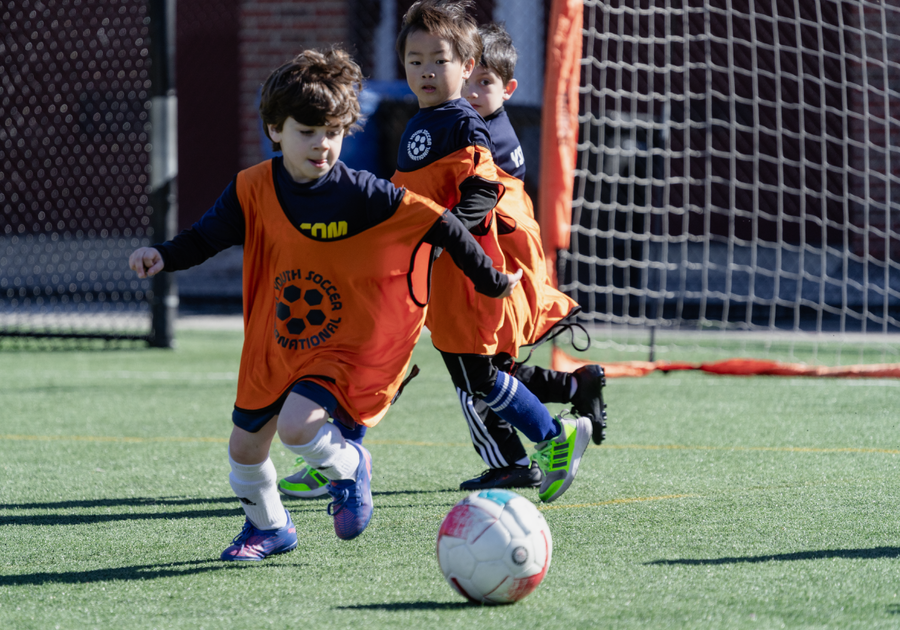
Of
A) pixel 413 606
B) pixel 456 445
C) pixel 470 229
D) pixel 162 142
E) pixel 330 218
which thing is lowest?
pixel 456 445

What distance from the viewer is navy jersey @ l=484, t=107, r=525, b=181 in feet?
11.2

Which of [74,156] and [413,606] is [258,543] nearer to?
[413,606]

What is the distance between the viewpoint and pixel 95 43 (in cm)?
1087

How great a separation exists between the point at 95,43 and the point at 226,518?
9016mm

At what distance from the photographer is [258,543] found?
2.67m

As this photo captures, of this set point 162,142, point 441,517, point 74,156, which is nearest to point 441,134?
point 441,517

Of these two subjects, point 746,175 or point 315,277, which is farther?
point 746,175

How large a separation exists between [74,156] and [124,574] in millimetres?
9635

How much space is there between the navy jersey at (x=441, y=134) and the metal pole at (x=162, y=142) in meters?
4.56

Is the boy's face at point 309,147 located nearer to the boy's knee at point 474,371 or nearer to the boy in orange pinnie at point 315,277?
the boy in orange pinnie at point 315,277

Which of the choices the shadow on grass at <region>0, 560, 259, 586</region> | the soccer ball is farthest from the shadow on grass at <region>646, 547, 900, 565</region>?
the shadow on grass at <region>0, 560, 259, 586</region>

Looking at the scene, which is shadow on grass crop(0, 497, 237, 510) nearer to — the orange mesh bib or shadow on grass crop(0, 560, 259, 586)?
shadow on grass crop(0, 560, 259, 586)

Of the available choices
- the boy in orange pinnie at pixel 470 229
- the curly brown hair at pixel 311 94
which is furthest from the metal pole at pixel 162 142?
the curly brown hair at pixel 311 94

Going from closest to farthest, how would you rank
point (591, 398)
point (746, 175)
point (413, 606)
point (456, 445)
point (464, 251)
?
point (413, 606)
point (464, 251)
point (591, 398)
point (456, 445)
point (746, 175)
